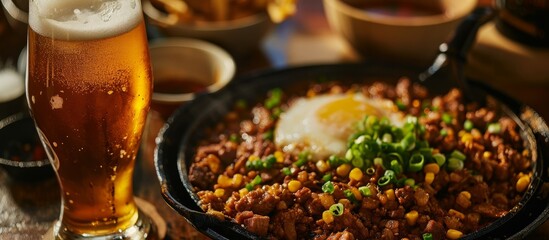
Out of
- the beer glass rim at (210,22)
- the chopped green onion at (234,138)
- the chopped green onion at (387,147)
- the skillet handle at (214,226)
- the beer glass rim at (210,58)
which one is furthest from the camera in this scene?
the beer glass rim at (210,22)

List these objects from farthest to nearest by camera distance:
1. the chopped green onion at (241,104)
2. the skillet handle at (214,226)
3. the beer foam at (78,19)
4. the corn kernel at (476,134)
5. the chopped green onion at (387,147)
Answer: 1. the chopped green onion at (241,104)
2. the corn kernel at (476,134)
3. the chopped green onion at (387,147)
4. the skillet handle at (214,226)
5. the beer foam at (78,19)

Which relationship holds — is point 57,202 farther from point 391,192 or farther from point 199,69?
point 391,192

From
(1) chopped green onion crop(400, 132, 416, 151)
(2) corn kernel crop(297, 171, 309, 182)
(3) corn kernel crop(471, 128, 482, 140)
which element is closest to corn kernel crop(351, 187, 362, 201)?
(2) corn kernel crop(297, 171, 309, 182)

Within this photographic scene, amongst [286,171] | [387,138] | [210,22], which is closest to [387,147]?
[387,138]

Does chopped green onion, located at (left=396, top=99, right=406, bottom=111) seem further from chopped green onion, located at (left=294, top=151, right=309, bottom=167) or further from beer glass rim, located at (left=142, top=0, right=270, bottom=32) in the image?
beer glass rim, located at (left=142, top=0, right=270, bottom=32)

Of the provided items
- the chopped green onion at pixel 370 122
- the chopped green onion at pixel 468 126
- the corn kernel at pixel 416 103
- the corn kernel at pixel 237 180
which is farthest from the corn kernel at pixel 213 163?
the chopped green onion at pixel 468 126

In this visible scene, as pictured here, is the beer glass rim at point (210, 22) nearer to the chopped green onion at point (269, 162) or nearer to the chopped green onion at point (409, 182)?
the chopped green onion at point (269, 162)
